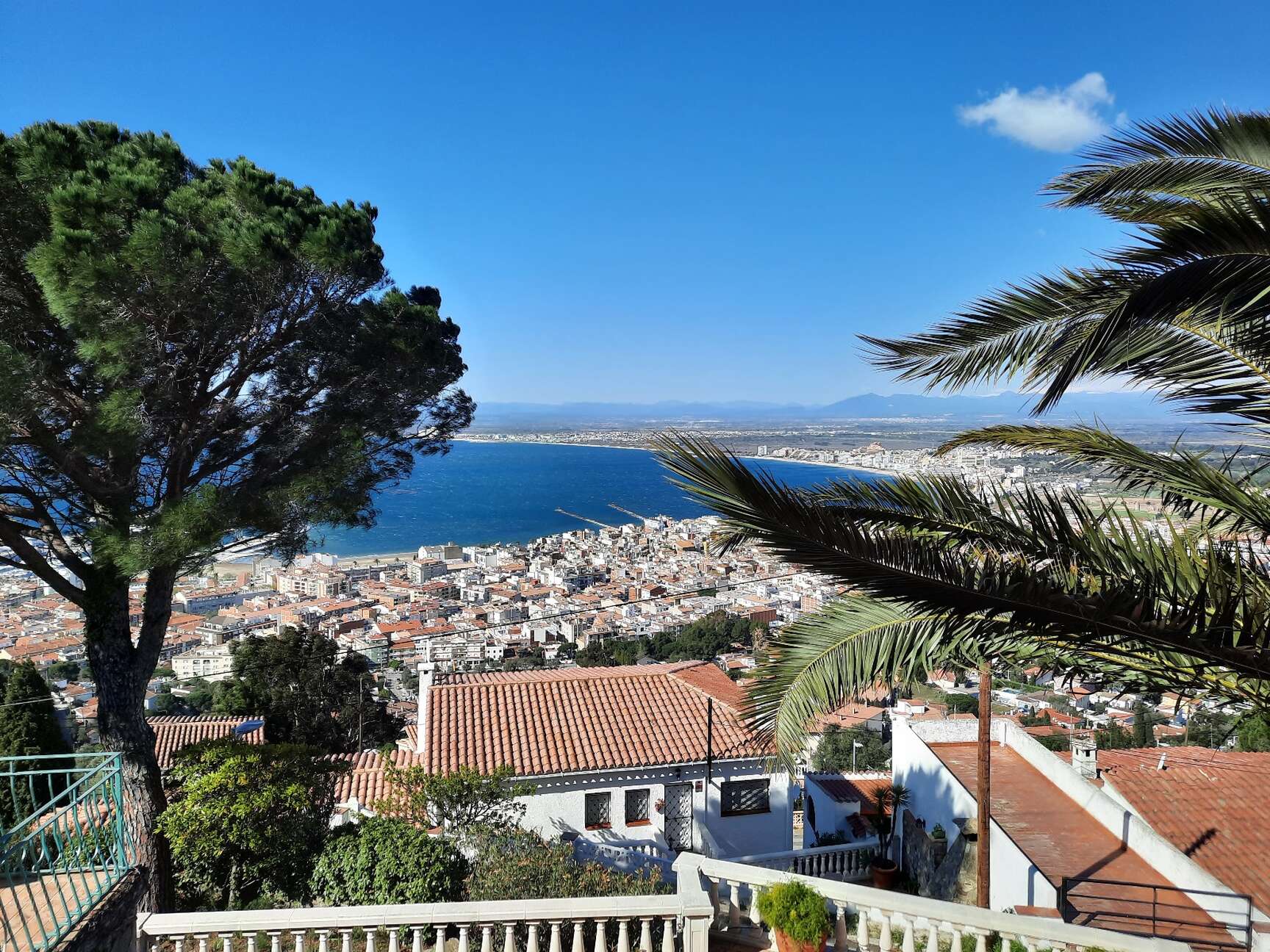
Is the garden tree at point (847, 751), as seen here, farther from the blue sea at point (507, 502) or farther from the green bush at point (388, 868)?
the blue sea at point (507, 502)

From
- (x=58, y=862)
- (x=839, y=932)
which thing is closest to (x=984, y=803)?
(x=839, y=932)

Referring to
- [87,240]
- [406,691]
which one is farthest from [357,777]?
[406,691]

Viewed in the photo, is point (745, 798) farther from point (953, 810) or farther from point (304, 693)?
point (304, 693)

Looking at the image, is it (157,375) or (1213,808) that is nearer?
(157,375)

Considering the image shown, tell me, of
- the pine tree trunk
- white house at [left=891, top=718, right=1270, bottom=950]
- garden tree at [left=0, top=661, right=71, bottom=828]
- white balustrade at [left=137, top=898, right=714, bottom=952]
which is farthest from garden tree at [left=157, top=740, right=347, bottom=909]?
white house at [left=891, top=718, right=1270, bottom=950]

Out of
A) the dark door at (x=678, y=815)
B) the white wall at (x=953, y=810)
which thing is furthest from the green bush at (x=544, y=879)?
the dark door at (x=678, y=815)

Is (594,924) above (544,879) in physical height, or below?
above

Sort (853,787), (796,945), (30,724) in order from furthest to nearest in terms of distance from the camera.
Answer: (853,787) < (30,724) < (796,945)
